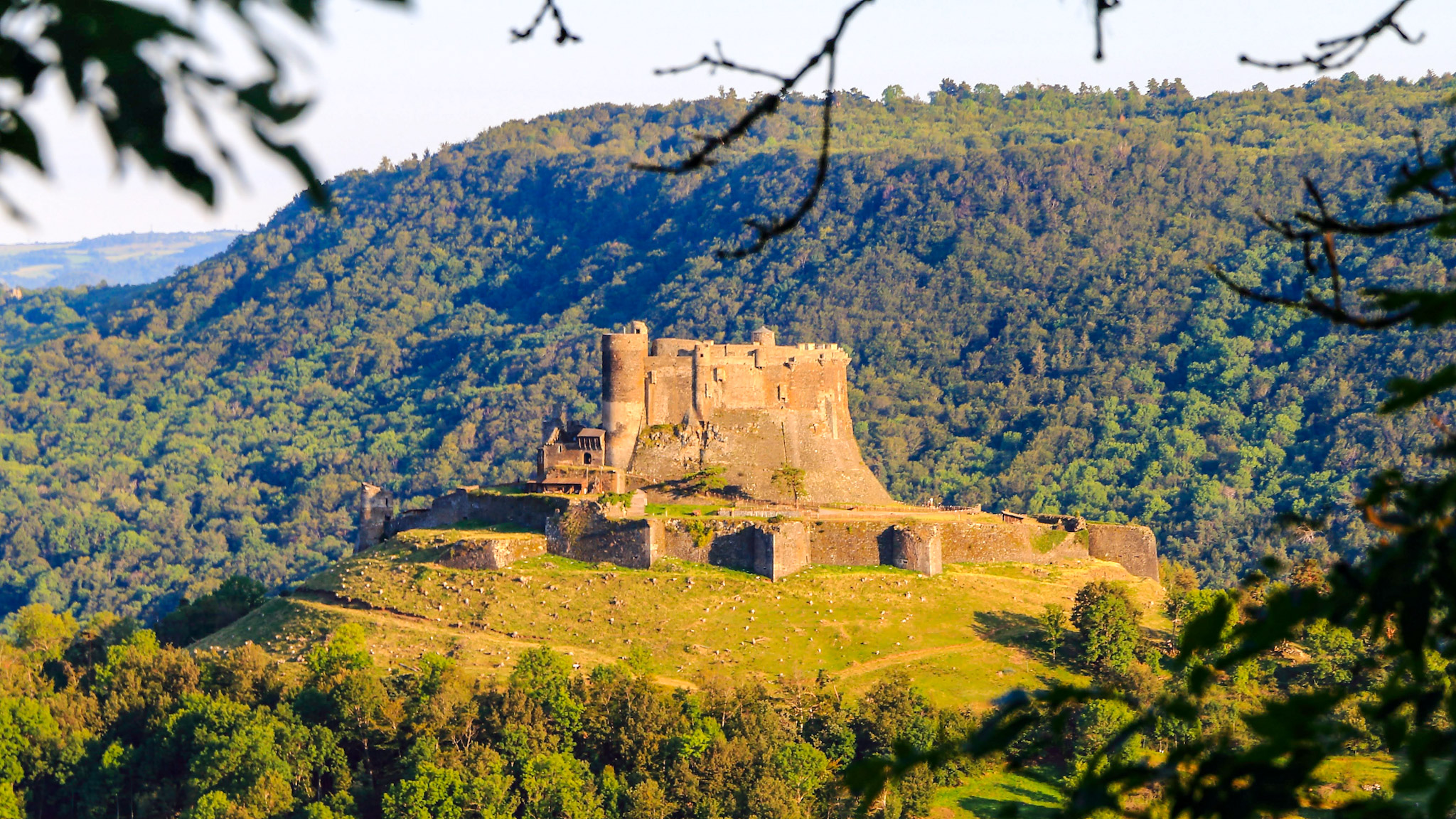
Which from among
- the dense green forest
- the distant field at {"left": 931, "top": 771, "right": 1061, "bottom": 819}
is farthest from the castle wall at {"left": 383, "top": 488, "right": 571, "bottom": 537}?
the distant field at {"left": 931, "top": 771, "right": 1061, "bottom": 819}

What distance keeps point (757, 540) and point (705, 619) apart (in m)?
4.27

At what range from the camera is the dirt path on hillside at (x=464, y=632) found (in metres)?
56.7

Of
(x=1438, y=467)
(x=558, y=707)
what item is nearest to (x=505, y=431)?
(x=1438, y=467)

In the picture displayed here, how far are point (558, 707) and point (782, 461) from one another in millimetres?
16790

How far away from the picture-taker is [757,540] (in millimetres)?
61094

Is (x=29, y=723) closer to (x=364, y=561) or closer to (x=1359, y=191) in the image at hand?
(x=364, y=561)

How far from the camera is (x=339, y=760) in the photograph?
5556 cm

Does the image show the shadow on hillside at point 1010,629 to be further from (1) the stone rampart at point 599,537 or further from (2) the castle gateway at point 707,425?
(1) the stone rampart at point 599,537

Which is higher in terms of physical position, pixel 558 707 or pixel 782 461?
pixel 782 461

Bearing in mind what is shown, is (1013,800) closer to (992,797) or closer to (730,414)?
(992,797)

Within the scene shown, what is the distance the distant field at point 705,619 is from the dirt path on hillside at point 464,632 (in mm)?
60

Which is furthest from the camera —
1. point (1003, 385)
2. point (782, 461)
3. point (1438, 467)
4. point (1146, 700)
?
point (1003, 385)

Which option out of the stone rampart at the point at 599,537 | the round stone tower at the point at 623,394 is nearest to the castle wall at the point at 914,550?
the stone rampart at the point at 599,537

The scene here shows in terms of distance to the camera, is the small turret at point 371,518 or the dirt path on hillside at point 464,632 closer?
the dirt path on hillside at point 464,632
